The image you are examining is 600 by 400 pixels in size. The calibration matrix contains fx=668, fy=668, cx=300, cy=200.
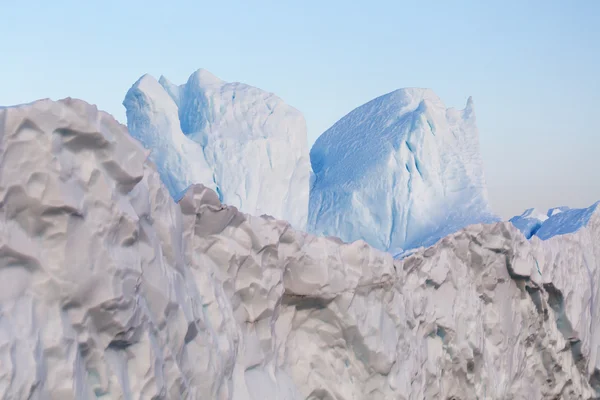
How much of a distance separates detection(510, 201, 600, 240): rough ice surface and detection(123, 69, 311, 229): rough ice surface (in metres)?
2.37

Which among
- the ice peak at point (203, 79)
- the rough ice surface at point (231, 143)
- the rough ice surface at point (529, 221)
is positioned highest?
the ice peak at point (203, 79)

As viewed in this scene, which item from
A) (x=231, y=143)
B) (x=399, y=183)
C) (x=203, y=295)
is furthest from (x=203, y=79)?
(x=203, y=295)

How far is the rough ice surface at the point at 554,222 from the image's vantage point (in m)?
6.21

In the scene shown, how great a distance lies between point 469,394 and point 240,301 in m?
2.14

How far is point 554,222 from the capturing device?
262 inches

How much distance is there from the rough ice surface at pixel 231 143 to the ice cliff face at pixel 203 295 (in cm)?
218

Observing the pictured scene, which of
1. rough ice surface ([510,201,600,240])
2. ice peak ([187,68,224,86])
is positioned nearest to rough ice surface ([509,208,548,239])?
rough ice surface ([510,201,600,240])

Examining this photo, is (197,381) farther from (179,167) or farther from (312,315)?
(179,167)

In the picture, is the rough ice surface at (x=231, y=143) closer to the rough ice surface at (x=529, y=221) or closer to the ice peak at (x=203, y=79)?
the ice peak at (x=203, y=79)

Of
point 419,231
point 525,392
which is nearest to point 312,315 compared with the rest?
point 525,392

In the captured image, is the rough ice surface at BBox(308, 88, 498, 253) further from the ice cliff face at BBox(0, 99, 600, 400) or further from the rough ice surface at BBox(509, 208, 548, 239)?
the ice cliff face at BBox(0, 99, 600, 400)

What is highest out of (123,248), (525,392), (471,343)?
(123,248)

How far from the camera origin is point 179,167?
566 centimetres

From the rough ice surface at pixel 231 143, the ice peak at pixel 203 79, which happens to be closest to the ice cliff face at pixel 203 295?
the rough ice surface at pixel 231 143
